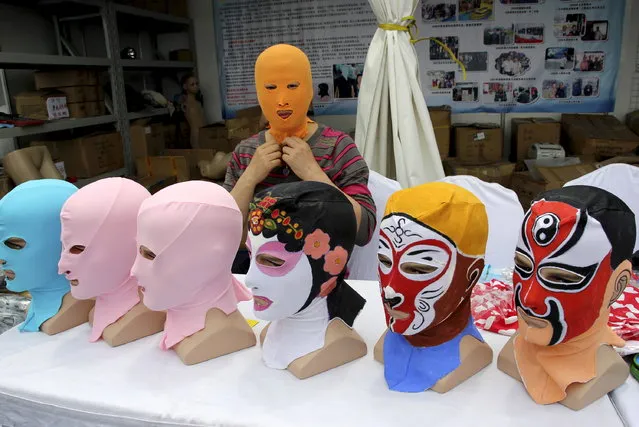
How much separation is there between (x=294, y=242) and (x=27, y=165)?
208 centimetres

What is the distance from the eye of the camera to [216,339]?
114 centimetres

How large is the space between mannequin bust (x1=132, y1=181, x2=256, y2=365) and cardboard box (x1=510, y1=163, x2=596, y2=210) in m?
1.99

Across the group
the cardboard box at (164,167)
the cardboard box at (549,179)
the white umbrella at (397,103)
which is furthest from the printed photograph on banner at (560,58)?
the cardboard box at (164,167)

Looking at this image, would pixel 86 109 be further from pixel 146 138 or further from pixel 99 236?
pixel 99 236

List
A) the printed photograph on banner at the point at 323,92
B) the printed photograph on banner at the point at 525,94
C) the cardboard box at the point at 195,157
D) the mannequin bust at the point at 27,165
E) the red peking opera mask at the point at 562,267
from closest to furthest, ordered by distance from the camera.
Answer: the red peking opera mask at the point at 562,267 < the mannequin bust at the point at 27,165 < the printed photograph on banner at the point at 525,94 < the cardboard box at the point at 195,157 < the printed photograph on banner at the point at 323,92

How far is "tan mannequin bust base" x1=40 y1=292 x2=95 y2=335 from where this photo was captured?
4.31ft

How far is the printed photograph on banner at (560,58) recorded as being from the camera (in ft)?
10.7

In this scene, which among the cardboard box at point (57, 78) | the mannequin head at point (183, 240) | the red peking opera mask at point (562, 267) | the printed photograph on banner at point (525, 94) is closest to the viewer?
the red peking opera mask at point (562, 267)

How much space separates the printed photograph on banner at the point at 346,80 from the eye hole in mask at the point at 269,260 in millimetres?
2948

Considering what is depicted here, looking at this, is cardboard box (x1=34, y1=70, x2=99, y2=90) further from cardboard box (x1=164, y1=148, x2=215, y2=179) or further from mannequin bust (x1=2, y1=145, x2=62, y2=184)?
cardboard box (x1=164, y1=148, x2=215, y2=179)

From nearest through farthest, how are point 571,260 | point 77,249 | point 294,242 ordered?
point 571,260, point 294,242, point 77,249

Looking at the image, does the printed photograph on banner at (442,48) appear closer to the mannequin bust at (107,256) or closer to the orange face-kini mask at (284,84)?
the orange face-kini mask at (284,84)

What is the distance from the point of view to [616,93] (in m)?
3.28

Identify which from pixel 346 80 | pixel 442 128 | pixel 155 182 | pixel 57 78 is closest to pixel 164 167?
pixel 155 182
